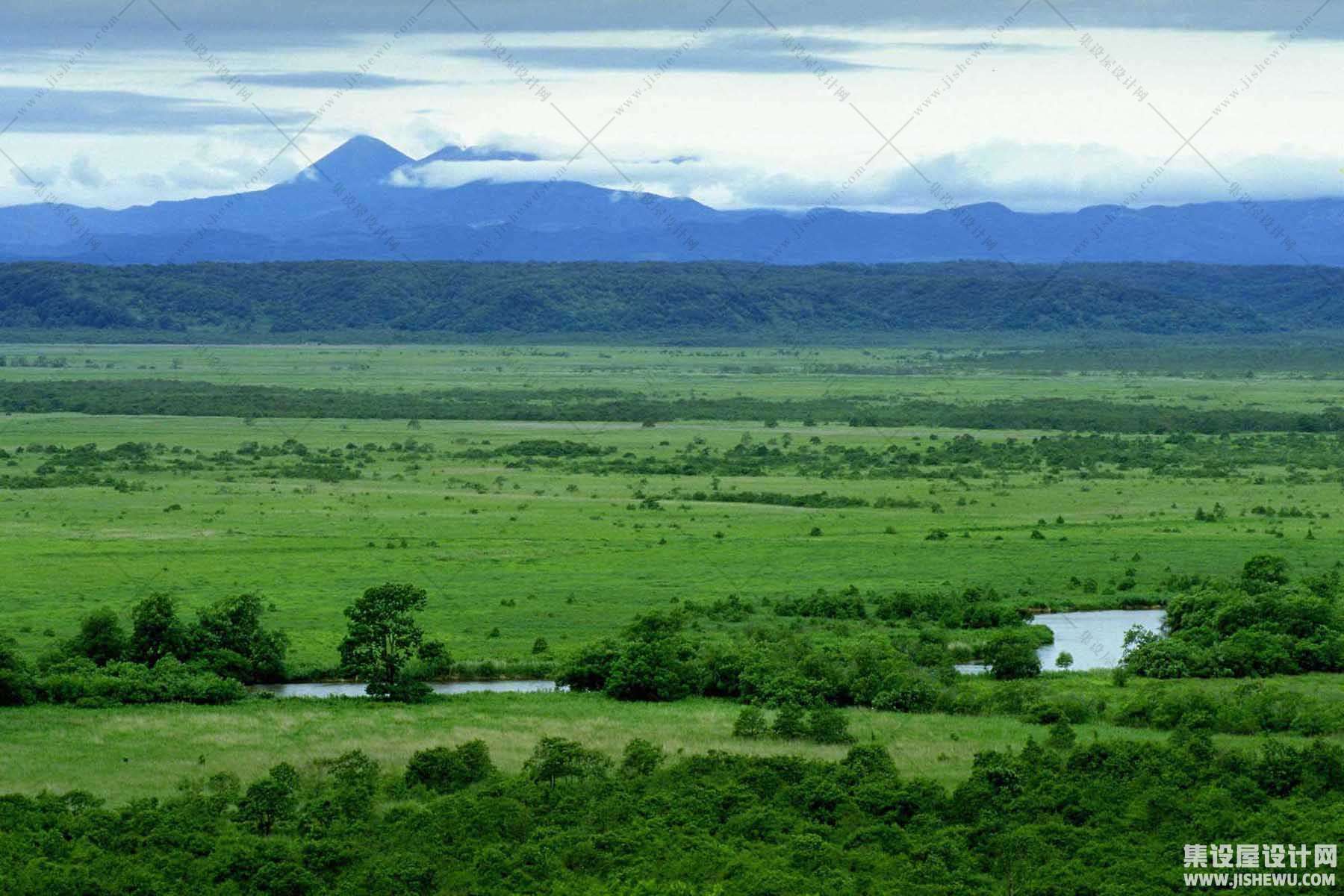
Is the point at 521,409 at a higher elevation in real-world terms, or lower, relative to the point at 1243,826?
higher

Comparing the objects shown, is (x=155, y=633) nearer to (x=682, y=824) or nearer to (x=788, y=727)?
(x=788, y=727)

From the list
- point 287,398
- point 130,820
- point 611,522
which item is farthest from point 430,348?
point 130,820

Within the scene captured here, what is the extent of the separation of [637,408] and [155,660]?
7428 cm

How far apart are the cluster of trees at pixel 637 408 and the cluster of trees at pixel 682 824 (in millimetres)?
76295

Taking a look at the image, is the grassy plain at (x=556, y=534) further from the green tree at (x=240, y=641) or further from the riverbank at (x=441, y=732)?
the riverbank at (x=441, y=732)

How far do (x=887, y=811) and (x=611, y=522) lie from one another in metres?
34.7

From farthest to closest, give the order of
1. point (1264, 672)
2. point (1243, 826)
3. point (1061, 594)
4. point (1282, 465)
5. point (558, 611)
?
point (1282, 465) < point (1061, 594) < point (558, 611) < point (1264, 672) < point (1243, 826)

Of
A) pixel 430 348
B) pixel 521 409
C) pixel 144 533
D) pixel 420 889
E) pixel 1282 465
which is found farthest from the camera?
pixel 430 348

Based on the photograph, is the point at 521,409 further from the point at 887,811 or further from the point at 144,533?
the point at 887,811

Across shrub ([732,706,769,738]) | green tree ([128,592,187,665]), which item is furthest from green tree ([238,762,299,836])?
green tree ([128,592,187,665])

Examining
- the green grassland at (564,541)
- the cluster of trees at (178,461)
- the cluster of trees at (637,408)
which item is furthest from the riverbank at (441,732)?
the cluster of trees at (637,408)

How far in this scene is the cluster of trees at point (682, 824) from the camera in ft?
84.4

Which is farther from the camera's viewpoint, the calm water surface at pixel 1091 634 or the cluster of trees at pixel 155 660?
the calm water surface at pixel 1091 634

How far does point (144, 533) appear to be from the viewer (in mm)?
59500
